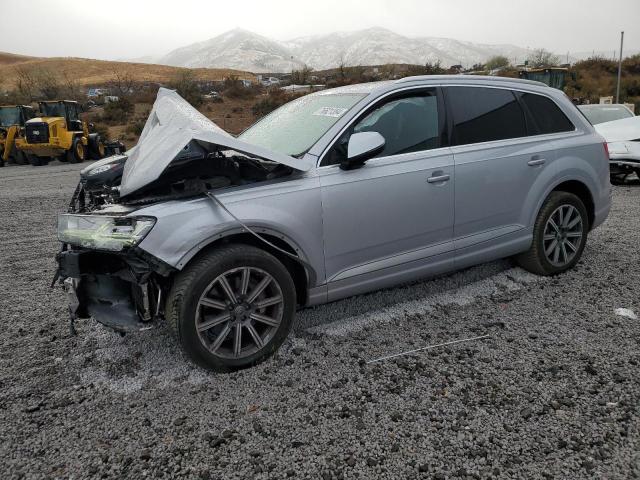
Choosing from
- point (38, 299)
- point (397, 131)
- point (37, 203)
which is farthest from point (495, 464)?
point (37, 203)

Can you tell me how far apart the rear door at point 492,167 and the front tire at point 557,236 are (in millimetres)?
196

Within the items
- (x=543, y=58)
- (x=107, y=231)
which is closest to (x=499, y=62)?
(x=543, y=58)

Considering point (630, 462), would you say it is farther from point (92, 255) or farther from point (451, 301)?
point (92, 255)

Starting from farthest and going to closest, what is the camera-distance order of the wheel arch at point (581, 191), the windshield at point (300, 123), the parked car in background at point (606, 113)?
the parked car in background at point (606, 113) → the wheel arch at point (581, 191) → the windshield at point (300, 123)

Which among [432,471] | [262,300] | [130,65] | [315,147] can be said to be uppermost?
[130,65]

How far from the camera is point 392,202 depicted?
10.8ft

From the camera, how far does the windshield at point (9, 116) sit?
1997 cm

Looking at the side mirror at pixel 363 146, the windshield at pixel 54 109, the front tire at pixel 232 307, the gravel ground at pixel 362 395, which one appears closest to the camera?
the gravel ground at pixel 362 395

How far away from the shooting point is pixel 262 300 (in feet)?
9.70

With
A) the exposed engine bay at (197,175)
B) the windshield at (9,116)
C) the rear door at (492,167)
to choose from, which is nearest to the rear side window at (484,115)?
the rear door at (492,167)

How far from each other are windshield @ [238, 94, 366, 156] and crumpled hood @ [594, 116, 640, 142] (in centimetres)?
714

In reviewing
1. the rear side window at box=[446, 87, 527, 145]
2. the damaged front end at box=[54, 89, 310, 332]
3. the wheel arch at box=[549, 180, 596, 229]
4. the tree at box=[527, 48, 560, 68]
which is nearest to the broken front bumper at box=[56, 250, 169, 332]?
the damaged front end at box=[54, 89, 310, 332]

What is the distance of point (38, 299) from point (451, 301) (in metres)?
3.58

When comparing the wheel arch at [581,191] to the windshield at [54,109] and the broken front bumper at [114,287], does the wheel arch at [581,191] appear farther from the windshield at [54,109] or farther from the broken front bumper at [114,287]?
the windshield at [54,109]
